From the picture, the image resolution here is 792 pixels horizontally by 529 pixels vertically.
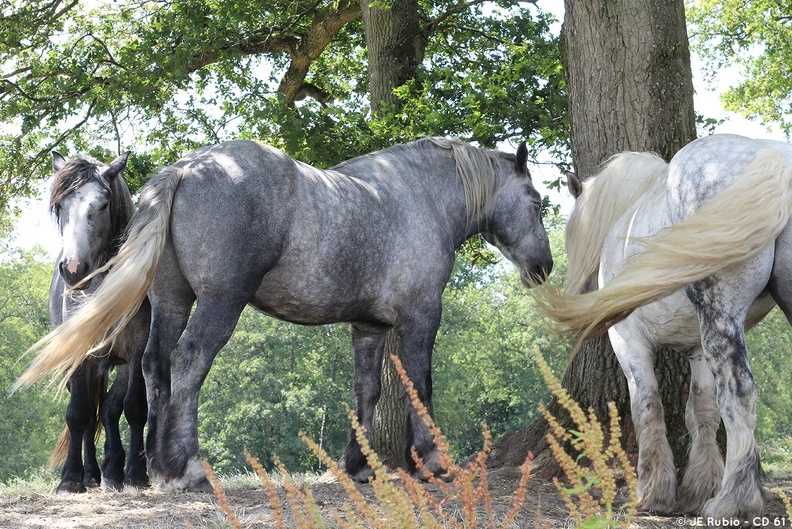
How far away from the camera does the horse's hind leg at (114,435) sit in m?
6.63

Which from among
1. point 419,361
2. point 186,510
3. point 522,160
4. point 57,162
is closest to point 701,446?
point 419,361

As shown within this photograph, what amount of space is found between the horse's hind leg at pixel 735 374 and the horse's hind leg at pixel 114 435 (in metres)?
4.17

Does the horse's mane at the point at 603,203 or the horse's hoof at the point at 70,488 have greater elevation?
the horse's mane at the point at 603,203

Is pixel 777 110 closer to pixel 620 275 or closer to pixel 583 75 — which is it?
pixel 583 75

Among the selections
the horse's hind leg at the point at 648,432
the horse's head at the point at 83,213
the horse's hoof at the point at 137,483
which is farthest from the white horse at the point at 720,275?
the horse's hoof at the point at 137,483

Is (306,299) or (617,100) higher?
(617,100)

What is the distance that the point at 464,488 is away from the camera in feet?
7.98

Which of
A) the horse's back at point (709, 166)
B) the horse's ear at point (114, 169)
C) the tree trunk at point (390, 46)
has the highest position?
the tree trunk at point (390, 46)

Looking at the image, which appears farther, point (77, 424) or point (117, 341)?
point (117, 341)

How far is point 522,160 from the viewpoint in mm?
7375

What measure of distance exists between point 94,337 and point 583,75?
4387mm

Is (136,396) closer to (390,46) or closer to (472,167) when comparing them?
(472,167)

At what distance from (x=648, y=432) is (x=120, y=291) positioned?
3321 millimetres

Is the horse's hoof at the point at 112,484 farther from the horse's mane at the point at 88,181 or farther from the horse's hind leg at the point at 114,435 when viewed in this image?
the horse's mane at the point at 88,181
